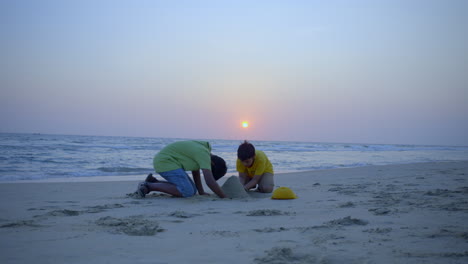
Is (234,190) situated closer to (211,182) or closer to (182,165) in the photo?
(211,182)

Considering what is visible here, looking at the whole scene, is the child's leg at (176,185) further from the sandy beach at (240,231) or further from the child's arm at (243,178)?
the child's arm at (243,178)

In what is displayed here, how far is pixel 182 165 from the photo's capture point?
4703mm

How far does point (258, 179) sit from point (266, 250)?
2.98m

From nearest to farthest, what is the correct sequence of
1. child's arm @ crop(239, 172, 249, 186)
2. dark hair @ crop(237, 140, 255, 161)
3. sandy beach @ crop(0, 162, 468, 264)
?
sandy beach @ crop(0, 162, 468, 264) < dark hair @ crop(237, 140, 255, 161) < child's arm @ crop(239, 172, 249, 186)

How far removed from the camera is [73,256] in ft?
6.96

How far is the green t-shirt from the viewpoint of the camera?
15.1 feet

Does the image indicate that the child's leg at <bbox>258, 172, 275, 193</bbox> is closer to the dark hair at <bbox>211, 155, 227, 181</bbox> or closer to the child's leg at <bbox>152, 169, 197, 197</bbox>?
the dark hair at <bbox>211, 155, 227, 181</bbox>

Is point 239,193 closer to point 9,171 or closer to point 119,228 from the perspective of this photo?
point 119,228

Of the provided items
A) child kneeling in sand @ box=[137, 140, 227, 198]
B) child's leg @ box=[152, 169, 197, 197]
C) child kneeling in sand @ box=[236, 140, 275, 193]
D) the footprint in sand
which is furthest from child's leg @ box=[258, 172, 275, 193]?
the footprint in sand

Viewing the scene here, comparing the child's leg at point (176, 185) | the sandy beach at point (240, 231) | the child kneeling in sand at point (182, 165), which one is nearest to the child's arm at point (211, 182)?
the child kneeling in sand at point (182, 165)

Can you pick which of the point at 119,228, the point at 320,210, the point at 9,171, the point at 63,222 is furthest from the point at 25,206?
the point at 9,171

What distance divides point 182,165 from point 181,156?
121 millimetres

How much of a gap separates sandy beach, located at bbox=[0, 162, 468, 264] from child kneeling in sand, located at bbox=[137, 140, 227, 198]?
30cm

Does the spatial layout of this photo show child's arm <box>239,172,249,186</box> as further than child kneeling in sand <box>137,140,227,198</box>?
Yes
